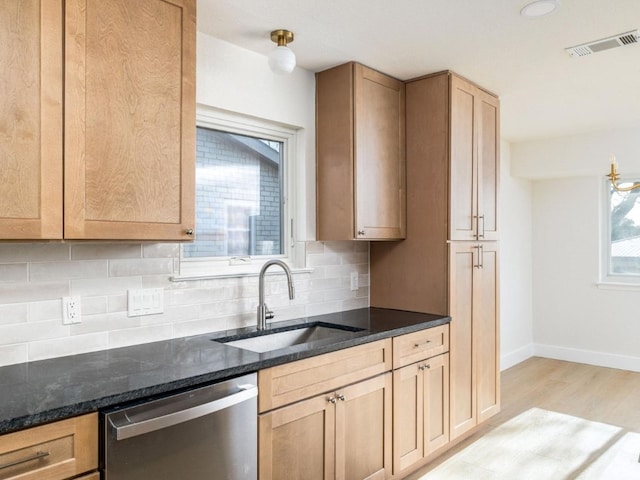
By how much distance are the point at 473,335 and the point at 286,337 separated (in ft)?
4.37

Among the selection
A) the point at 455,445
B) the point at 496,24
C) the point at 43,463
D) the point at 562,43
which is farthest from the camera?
the point at 455,445

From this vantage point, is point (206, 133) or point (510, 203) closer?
point (206, 133)

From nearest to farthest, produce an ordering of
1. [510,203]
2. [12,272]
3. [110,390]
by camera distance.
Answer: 1. [110,390]
2. [12,272]
3. [510,203]

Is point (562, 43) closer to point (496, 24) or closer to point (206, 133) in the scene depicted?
point (496, 24)

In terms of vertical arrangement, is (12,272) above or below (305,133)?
below

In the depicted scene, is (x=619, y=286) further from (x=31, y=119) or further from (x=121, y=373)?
(x=31, y=119)

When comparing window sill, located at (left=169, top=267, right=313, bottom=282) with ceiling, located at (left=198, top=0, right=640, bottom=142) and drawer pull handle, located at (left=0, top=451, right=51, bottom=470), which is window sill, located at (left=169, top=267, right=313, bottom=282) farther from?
ceiling, located at (left=198, top=0, right=640, bottom=142)

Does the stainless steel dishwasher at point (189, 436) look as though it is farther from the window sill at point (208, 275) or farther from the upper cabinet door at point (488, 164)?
the upper cabinet door at point (488, 164)

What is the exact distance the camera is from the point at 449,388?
294 cm

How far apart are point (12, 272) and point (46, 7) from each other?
3.07ft

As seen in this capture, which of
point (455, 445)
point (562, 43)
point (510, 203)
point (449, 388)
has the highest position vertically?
point (562, 43)

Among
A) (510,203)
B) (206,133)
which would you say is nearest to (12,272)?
(206,133)

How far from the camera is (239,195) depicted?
2.65 m

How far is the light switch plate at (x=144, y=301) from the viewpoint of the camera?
2094mm
